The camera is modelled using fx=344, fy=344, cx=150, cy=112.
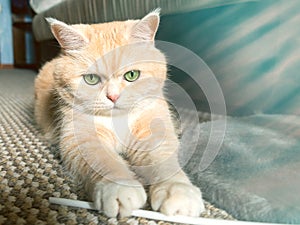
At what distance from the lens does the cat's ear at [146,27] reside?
898mm

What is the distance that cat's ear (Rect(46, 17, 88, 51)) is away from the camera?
92 centimetres

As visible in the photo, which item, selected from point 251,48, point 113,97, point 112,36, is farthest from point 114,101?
point 251,48

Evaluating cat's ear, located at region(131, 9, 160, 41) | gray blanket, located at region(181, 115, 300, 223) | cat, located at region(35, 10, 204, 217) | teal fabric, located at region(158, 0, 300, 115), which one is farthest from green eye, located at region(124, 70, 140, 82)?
teal fabric, located at region(158, 0, 300, 115)

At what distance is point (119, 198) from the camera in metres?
0.62

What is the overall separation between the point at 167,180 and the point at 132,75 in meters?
0.33

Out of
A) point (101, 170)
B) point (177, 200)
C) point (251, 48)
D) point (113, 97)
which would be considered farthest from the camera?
point (251, 48)

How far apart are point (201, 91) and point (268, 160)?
53 cm

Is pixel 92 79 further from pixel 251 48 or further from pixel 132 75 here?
pixel 251 48

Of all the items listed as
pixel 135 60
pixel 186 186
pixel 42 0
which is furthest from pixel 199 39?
pixel 42 0

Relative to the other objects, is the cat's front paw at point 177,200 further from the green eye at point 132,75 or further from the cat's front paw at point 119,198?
the green eye at point 132,75

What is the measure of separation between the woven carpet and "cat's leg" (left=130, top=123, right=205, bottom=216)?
0.04m

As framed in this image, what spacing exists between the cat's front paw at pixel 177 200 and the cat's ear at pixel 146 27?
446 mm

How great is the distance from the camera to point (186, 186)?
65cm

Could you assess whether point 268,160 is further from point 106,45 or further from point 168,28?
point 168,28
